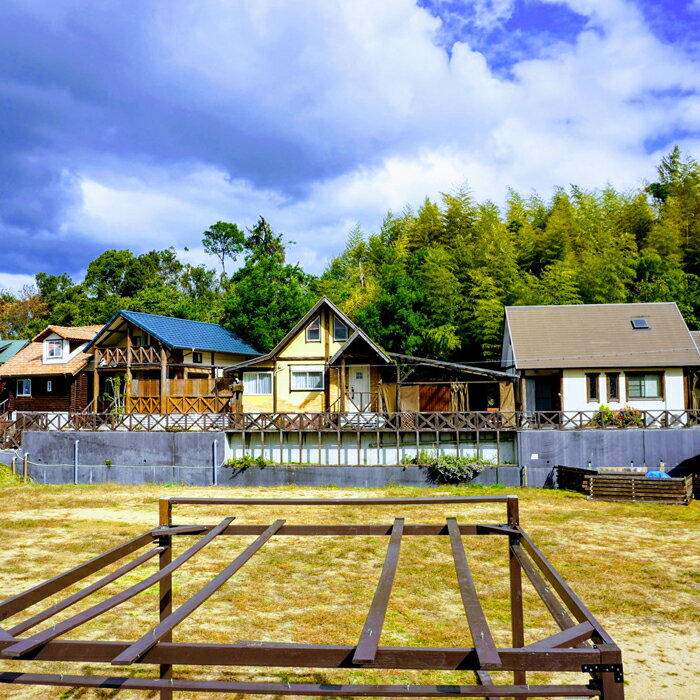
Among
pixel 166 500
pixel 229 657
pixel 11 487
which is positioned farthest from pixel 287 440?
pixel 229 657

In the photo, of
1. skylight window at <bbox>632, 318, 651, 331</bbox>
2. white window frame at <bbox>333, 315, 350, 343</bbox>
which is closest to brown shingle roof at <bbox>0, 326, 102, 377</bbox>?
white window frame at <bbox>333, 315, 350, 343</bbox>

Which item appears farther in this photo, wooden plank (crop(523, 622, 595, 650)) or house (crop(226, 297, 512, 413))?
house (crop(226, 297, 512, 413))

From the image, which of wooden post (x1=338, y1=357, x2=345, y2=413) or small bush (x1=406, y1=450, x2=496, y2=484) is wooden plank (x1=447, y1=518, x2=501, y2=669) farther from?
wooden post (x1=338, y1=357, x2=345, y2=413)

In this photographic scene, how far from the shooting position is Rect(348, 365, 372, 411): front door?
2952 cm

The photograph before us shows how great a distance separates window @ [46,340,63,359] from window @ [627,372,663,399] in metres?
30.4

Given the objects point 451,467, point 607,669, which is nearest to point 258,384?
point 451,467

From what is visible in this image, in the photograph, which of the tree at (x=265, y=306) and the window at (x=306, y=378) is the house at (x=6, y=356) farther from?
the window at (x=306, y=378)

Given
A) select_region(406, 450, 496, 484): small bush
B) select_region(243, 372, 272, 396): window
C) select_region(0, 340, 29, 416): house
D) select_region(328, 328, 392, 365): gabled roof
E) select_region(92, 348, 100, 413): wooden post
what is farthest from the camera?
select_region(0, 340, 29, 416): house

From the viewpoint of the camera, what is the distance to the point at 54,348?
34938 mm

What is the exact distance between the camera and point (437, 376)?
1242 inches

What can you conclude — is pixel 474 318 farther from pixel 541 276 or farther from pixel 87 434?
pixel 87 434

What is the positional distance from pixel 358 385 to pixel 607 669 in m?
27.3

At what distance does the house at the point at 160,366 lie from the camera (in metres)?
30.3

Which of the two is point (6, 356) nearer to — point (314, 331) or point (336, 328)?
point (314, 331)
